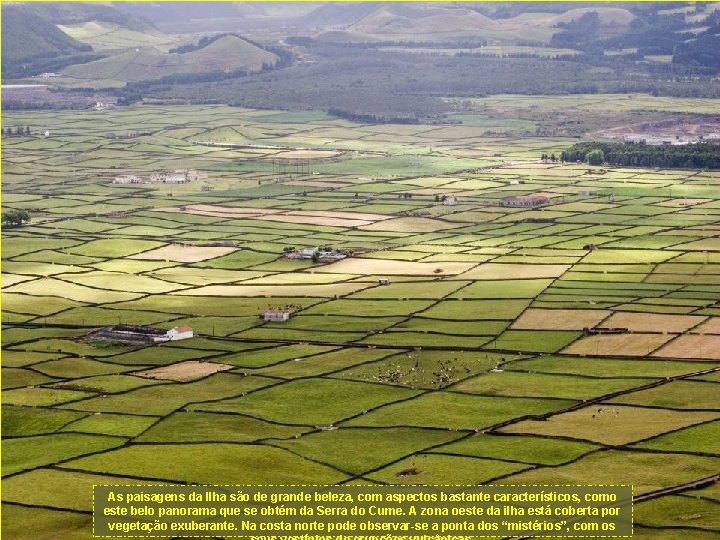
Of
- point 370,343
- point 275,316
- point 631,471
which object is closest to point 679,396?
point 631,471

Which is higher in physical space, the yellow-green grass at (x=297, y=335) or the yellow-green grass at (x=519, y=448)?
the yellow-green grass at (x=519, y=448)

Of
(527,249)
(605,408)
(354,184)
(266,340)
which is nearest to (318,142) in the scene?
(354,184)

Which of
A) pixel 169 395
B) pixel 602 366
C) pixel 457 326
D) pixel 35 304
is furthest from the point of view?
pixel 35 304

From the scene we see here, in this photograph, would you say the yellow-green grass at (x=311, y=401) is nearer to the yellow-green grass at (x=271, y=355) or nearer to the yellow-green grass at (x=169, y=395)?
the yellow-green grass at (x=169, y=395)

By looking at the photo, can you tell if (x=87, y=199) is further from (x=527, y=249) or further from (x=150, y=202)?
(x=527, y=249)

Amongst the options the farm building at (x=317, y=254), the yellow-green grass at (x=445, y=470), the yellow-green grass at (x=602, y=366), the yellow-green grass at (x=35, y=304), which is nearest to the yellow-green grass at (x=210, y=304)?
the yellow-green grass at (x=35, y=304)

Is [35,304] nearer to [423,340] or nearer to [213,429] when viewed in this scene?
[423,340]
